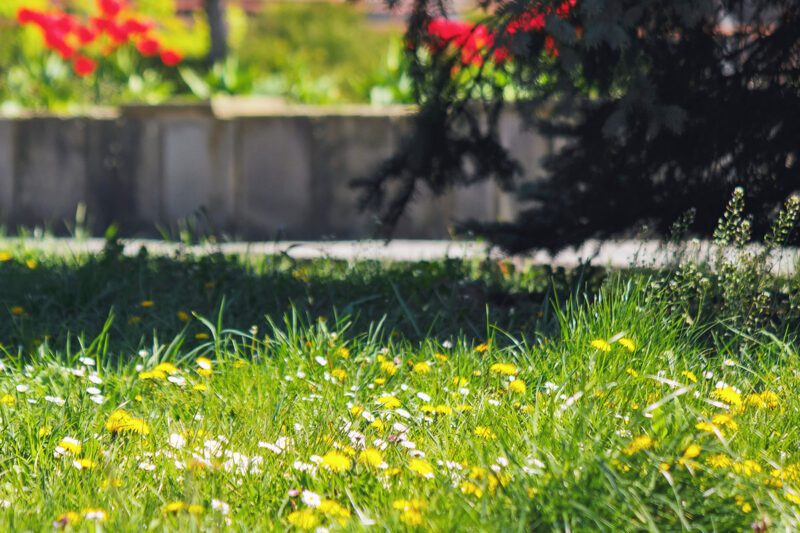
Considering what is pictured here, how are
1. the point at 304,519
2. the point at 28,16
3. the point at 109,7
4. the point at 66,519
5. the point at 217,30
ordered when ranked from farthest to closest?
1. the point at 217,30
2. the point at 28,16
3. the point at 109,7
4. the point at 304,519
5. the point at 66,519

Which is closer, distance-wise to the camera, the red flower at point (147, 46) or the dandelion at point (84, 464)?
the dandelion at point (84, 464)

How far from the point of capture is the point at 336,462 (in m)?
2.42

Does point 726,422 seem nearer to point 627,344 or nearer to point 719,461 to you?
point 719,461

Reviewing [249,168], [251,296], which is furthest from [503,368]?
[249,168]

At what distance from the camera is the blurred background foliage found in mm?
9648

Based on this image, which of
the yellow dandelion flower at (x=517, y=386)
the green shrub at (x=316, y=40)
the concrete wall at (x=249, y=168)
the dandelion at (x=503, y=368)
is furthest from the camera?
the green shrub at (x=316, y=40)

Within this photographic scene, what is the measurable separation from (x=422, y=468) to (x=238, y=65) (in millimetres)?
9390

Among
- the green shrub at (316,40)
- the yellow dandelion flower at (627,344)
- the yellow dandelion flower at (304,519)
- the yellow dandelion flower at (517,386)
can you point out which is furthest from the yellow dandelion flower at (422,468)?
the green shrub at (316,40)

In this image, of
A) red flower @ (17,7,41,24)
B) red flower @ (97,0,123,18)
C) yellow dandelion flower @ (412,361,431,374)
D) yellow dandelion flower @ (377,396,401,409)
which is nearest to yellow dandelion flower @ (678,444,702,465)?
yellow dandelion flower @ (377,396,401,409)

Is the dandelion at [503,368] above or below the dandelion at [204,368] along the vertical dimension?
above

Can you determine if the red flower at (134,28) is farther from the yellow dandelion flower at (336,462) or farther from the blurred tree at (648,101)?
the yellow dandelion flower at (336,462)

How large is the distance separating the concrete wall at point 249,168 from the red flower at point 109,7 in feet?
7.27

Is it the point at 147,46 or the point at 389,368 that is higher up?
the point at 147,46

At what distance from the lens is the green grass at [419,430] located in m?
2.22
